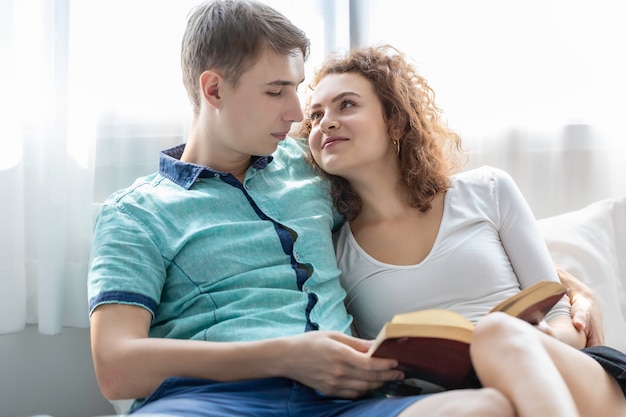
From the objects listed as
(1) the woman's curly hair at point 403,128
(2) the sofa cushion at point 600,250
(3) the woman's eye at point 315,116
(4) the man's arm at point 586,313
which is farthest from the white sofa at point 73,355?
(3) the woman's eye at point 315,116

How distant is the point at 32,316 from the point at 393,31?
3.66 ft

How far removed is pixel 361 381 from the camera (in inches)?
49.5

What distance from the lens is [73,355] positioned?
1.88 meters

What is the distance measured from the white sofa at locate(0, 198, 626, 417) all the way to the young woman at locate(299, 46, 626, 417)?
29 centimetres

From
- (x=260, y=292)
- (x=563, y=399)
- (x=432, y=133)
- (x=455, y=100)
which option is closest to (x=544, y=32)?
(x=455, y=100)

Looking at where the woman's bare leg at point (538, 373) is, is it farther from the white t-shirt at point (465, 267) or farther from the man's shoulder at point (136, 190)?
the man's shoulder at point (136, 190)

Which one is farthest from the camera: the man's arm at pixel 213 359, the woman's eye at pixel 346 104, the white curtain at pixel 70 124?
the white curtain at pixel 70 124

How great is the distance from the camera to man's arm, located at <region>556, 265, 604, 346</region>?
1525 mm

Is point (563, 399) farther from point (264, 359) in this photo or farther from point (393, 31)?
point (393, 31)

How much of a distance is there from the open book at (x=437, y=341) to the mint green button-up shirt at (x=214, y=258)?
265 mm

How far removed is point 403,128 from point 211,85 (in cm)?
42

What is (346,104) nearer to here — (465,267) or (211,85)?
(211,85)

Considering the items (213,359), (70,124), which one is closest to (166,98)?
(70,124)

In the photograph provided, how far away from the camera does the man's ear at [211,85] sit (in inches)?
61.9
